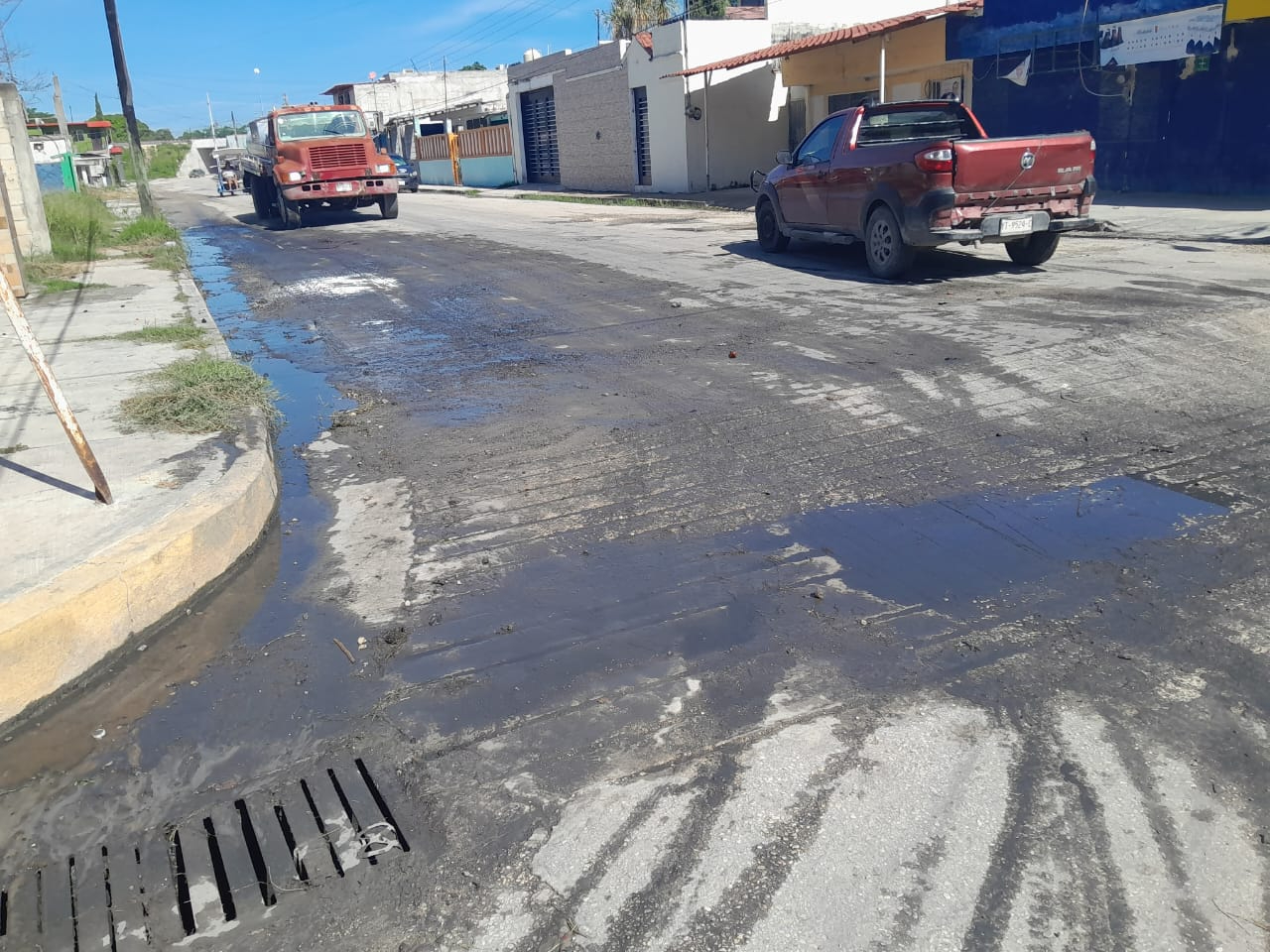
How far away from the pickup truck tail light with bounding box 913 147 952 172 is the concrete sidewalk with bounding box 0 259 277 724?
23.6 feet

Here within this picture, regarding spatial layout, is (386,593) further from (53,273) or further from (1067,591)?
(53,273)

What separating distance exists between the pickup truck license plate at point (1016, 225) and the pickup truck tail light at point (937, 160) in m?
0.83

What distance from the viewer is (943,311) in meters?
9.53

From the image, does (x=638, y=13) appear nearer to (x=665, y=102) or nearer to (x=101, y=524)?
(x=665, y=102)

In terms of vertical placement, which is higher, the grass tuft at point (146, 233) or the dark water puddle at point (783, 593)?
the grass tuft at point (146, 233)

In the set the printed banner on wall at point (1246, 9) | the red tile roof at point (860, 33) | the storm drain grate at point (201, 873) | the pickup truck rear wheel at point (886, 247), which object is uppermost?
the red tile roof at point (860, 33)

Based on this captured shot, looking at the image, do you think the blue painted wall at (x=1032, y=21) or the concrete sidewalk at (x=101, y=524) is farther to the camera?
the blue painted wall at (x=1032, y=21)

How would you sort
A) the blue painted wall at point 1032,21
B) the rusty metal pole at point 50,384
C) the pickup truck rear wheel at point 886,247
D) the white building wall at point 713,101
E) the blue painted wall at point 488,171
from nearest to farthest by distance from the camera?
1. the rusty metal pole at point 50,384
2. the pickup truck rear wheel at point 886,247
3. the blue painted wall at point 1032,21
4. the white building wall at point 713,101
5. the blue painted wall at point 488,171

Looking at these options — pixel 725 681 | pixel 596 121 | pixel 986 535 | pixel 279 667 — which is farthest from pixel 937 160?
pixel 596 121

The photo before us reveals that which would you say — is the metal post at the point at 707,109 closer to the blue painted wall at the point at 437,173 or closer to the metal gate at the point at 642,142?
the metal gate at the point at 642,142

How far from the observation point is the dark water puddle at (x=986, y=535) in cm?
441

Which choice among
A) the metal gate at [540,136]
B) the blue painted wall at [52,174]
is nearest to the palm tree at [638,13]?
the metal gate at [540,136]

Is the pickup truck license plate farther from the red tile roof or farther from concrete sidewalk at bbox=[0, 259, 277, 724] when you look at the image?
the red tile roof

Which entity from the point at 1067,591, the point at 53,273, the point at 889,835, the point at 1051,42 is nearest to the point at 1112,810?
the point at 889,835
